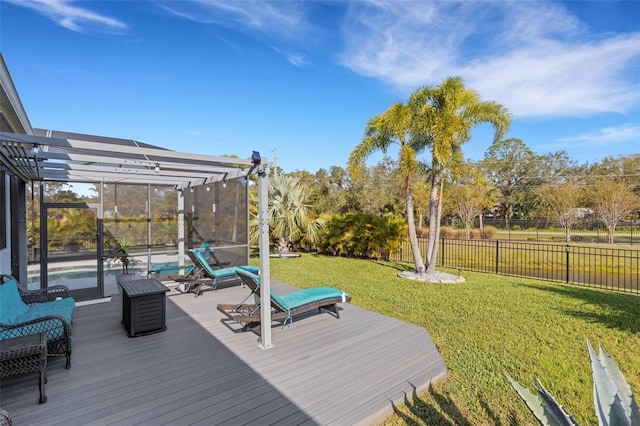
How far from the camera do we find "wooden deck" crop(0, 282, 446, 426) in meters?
2.73

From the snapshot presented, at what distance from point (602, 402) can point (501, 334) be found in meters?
3.67

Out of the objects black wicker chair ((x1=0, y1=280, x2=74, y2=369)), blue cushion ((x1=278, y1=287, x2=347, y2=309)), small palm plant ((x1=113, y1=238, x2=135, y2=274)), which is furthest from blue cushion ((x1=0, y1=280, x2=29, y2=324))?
small palm plant ((x1=113, y1=238, x2=135, y2=274))

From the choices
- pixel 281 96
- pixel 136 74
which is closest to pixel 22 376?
pixel 136 74

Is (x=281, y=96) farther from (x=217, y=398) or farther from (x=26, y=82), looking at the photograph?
(x=217, y=398)

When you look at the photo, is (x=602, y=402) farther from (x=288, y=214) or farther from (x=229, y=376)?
(x=288, y=214)

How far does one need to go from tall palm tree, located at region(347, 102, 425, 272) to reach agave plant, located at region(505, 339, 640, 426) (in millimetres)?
8038

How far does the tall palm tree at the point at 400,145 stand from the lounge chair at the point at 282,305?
5.38 m

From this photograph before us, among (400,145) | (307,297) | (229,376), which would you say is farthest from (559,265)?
(229,376)

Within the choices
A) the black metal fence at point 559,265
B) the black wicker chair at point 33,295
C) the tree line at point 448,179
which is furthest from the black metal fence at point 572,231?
the black wicker chair at point 33,295

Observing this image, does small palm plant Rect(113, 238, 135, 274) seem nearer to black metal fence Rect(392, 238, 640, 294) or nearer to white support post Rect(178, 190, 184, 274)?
white support post Rect(178, 190, 184, 274)

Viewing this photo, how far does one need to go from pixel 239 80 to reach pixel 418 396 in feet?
43.3

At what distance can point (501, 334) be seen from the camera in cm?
502

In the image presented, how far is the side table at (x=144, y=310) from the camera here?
4.41 m

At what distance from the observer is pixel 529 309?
6.36 meters
